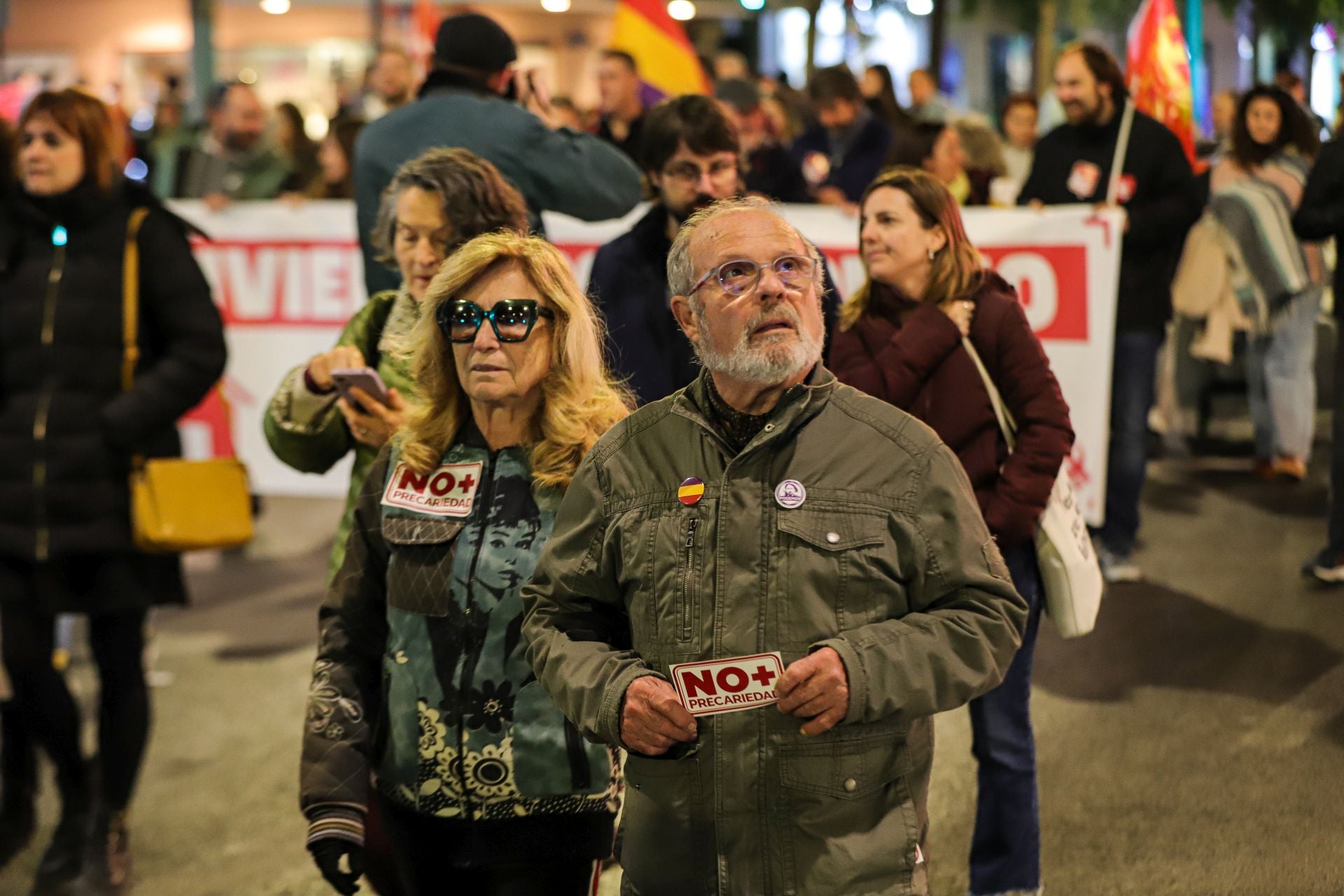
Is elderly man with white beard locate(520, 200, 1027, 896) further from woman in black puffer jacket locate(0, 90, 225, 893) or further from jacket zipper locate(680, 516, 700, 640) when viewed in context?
woman in black puffer jacket locate(0, 90, 225, 893)

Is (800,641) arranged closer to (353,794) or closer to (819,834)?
(819,834)

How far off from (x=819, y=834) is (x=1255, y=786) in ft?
11.2

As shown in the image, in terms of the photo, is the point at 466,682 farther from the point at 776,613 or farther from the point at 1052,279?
the point at 1052,279

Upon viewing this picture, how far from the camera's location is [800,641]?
2.70 meters

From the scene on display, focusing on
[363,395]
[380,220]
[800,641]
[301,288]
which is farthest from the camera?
[301,288]

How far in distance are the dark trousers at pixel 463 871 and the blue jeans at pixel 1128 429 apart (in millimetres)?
5277

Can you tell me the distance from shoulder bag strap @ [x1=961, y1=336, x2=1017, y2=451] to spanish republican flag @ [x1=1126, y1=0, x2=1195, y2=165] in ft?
13.7

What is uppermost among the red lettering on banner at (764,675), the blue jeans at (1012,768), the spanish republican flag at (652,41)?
the spanish republican flag at (652,41)

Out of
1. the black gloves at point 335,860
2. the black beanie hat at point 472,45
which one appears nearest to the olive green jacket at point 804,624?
the black gloves at point 335,860

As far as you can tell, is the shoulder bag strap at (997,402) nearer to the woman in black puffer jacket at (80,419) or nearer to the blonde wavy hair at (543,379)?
the blonde wavy hair at (543,379)

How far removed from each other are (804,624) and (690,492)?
0.30 meters

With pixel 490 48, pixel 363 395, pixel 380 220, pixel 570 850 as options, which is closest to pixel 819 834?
pixel 570 850

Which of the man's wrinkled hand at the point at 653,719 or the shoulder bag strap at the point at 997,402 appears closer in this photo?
the man's wrinkled hand at the point at 653,719

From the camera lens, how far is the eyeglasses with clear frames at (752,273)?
286 centimetres
